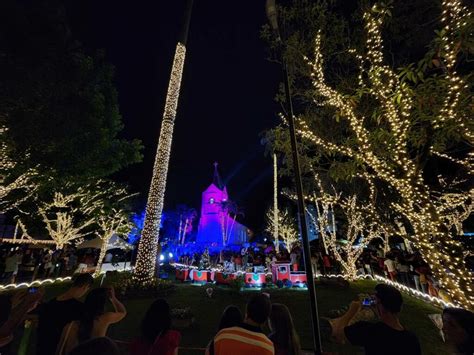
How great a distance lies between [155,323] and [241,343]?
1.04 m

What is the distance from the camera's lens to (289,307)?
27.3 feet

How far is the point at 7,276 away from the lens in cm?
1219

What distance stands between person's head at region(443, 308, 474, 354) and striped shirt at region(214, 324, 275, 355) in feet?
6.31

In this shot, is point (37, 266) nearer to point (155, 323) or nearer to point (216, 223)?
point (155, 323)

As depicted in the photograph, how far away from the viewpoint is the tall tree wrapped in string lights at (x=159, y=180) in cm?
1002

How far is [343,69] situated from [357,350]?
7.18 metres

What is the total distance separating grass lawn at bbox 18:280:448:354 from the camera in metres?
5.49

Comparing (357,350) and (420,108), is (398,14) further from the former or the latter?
(357,350)

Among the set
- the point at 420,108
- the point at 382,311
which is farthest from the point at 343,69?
the point at 382,311

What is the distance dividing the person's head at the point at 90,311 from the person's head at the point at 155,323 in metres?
0.70

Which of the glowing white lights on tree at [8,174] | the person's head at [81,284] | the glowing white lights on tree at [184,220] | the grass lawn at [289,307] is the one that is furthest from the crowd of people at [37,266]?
the glowing white lights on tree at [184,220]

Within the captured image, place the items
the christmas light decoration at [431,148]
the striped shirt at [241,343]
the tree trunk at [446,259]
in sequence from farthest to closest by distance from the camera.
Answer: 1. the tree trunk at [446,259]
2. the christmas light decoration at [431,148]
3. the striped shirt at [241,343]

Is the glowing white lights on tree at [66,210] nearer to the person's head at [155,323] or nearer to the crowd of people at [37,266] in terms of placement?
the crowd of people at [37,266]

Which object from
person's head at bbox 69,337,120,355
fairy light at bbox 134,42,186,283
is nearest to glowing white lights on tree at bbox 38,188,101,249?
fairy light at bbox 134,42,186,283
